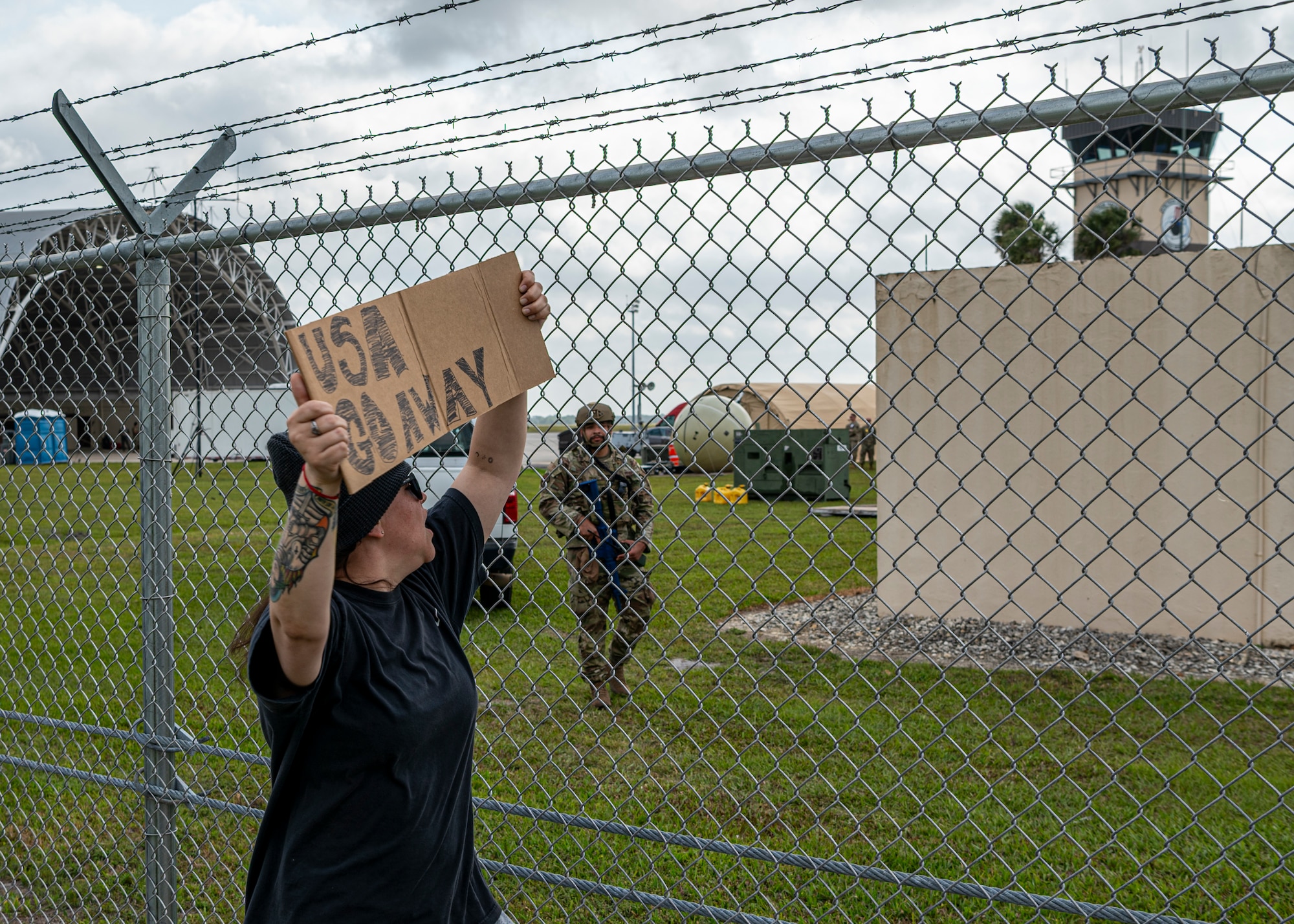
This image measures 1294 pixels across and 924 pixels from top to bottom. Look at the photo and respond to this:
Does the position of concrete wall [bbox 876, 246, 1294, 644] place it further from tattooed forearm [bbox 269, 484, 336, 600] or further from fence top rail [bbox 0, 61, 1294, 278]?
tattooed forearm [bbox 269, 484, 336, 600]

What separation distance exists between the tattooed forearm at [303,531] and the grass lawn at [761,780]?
1.01 meters

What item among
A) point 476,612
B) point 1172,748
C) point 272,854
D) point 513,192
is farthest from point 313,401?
point 476,612

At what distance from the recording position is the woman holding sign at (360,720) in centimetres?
171

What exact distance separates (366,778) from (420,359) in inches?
32.4

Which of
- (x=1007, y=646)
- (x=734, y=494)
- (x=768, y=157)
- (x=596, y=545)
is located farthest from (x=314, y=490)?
(x=734, y=494)

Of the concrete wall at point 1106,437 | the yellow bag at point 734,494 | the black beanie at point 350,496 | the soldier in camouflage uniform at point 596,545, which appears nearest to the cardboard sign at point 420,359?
the black beanie at point 350,496

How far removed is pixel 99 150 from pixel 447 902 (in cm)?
251

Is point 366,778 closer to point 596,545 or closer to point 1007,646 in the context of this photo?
point 596,545

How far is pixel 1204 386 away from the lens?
7.46 meters

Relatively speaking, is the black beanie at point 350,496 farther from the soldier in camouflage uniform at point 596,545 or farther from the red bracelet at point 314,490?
the soldier in camouflage uniform at point 596,545

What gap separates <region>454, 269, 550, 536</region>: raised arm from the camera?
95.3 inches

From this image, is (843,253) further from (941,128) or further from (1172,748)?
(1172,748)

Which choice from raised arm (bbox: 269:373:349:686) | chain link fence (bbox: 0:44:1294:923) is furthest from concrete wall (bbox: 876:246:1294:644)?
raised arm (bbox: 269:373:349:686)

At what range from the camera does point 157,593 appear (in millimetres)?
3162
